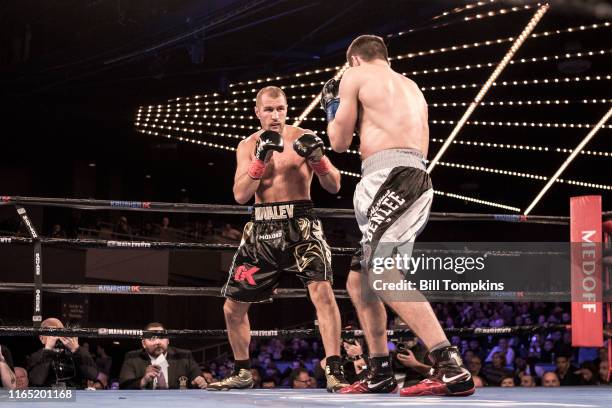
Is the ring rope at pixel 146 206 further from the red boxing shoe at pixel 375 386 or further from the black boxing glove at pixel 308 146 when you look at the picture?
the red boxing shoe at pixel 375 386

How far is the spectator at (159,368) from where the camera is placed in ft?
15.6

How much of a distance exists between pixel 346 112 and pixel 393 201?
377 mm

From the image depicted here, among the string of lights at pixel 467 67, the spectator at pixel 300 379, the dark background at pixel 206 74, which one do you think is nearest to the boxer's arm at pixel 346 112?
the spectator at pixel 300 379

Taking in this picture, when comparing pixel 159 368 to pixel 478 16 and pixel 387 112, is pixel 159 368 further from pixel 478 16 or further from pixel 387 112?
pixel 478 16

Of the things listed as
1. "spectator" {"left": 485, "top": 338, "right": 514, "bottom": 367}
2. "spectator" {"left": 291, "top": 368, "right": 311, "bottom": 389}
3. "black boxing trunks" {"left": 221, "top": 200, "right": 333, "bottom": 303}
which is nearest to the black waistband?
"black boxing trunks" {"left": 221, "top": 200, "right": 333, "bottom": 303}

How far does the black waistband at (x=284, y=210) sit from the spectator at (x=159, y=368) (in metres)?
1.54

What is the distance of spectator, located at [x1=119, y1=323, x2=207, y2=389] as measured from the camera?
4766mm

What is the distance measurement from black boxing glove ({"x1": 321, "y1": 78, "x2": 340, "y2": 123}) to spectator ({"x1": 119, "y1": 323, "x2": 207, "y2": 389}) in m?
2.26

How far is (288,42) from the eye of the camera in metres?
9.83

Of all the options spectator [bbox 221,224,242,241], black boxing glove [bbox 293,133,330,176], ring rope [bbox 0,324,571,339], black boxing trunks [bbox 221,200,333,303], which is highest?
spectator [bbox 221,224,242,241]

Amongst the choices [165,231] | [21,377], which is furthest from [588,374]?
[165,231]

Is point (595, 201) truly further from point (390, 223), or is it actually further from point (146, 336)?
point (146, 336)

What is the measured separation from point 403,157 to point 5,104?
11.4 meters

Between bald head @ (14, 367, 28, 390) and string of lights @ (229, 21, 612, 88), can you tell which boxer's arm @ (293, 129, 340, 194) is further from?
string of lights @ (229, 21, 612, 88)
